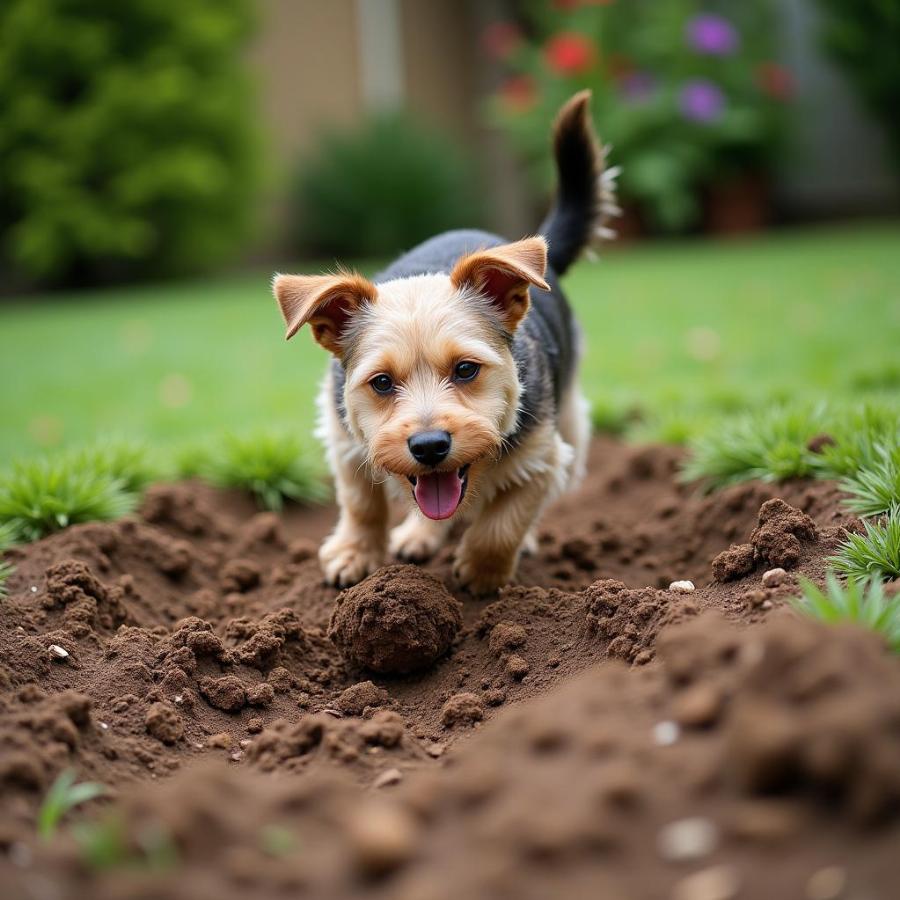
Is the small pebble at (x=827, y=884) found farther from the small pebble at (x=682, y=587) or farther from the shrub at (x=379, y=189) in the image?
the shrub at (x=379, y=189)

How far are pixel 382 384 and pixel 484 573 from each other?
0.96 m

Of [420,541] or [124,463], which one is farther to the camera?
[124,463]

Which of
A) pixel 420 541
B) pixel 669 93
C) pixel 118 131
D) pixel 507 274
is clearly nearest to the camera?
pixel 507 274

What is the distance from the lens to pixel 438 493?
3.81 meters

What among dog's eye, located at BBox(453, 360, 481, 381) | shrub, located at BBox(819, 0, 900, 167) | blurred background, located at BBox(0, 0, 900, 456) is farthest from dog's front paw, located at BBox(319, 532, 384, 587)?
shrub, located at BBox(819, 0, 900, 167)

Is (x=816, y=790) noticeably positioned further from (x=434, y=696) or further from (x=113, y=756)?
(x=113, y=756)

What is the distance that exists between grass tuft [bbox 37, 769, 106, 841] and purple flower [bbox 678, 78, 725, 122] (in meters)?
17.4

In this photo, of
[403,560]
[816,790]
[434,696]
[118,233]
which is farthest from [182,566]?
[118,233]

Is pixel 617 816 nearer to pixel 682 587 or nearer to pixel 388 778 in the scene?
pixel 388 778

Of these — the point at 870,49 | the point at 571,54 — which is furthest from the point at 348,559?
the point at 870,49

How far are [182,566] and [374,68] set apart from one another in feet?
65.3

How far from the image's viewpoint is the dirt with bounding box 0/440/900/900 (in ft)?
6.50

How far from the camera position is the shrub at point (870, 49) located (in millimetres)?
16422

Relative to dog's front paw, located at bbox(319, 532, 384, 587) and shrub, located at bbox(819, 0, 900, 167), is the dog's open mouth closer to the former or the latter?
dog's front paw, located at bbox(319, 532, 384, 587)
